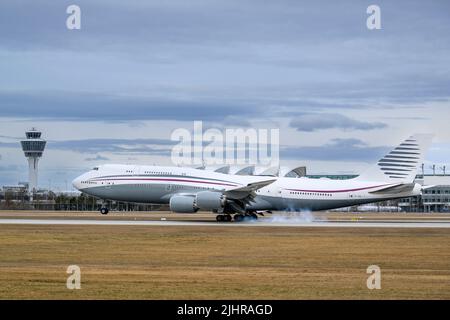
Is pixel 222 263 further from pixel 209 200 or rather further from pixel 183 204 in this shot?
pixel 183 204

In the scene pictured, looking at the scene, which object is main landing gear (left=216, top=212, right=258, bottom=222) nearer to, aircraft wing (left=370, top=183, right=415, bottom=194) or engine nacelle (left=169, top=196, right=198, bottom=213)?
engine nacelle (left=169, top=196, right=198, bottom=213)

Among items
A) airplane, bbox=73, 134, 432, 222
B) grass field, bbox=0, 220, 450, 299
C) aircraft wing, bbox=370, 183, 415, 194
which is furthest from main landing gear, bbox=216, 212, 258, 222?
grass field, bbox=0, 220, 450, 299

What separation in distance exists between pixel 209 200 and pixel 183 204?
2.42 meters

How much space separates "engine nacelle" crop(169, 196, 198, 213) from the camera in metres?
69.4

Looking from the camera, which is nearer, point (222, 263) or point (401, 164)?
point (222, 263)

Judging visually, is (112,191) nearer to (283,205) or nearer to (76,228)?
(283,205)

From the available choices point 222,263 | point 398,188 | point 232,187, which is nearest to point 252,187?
point 232,187

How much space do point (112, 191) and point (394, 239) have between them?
3730 centimetres

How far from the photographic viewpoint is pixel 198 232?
52.4m

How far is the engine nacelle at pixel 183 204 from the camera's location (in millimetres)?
69375

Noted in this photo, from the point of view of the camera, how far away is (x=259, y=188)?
Result: 7162cm

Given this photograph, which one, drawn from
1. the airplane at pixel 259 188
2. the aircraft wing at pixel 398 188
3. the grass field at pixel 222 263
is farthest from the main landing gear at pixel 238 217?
the grass field at pixel 222 263

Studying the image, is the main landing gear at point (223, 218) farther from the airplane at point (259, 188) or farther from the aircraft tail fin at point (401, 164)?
the aircraft tail fin at point (401, 164)
